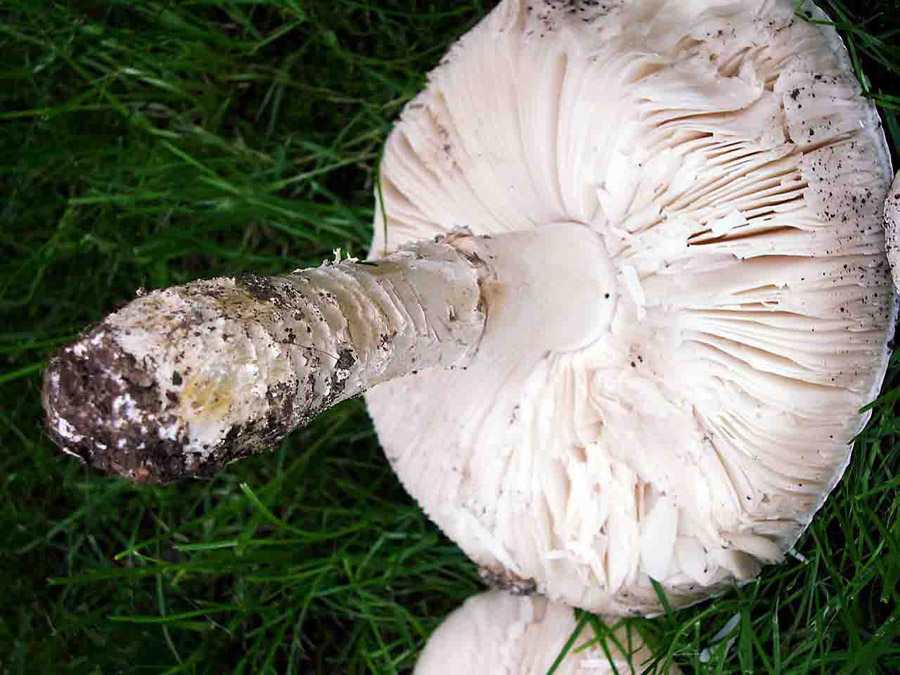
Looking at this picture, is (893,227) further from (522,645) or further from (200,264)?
(200,264)

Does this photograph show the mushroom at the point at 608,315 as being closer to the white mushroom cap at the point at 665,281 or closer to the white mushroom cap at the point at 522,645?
the white mushroom cap at the point at 665,281

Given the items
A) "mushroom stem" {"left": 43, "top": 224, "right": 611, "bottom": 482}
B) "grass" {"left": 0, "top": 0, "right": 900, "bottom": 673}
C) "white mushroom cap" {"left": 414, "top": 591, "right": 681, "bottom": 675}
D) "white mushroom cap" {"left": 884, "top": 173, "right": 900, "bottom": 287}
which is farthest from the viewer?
"grass" {"left": 0, "top": 0, "right": 900, "bottom": 673}

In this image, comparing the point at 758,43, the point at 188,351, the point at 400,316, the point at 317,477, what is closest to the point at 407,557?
the point at 317,477

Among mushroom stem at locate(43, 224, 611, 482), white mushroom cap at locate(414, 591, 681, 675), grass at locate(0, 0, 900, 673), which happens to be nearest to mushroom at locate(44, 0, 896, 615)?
mushroom stem at locate(43, 224, 611, 482)

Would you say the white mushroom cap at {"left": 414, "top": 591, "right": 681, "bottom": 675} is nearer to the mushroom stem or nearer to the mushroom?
the mushroom

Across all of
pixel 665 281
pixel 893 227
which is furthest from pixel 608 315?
pixel 893 227

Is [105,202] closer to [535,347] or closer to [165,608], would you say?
[165,608]

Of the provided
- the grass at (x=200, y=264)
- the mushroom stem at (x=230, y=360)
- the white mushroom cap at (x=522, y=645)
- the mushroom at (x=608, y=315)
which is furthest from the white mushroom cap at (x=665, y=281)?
the grass at (x=200, y=264)
